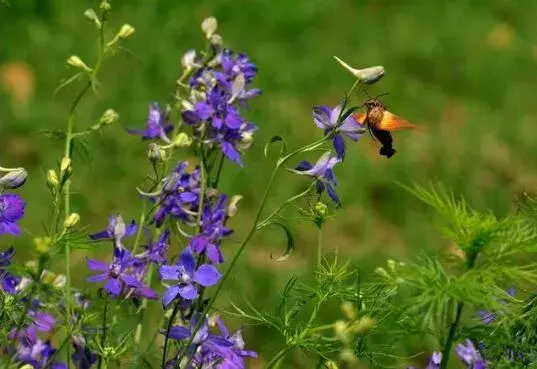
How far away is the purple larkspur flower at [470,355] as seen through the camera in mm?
1291

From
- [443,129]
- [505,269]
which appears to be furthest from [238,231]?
[505,269]

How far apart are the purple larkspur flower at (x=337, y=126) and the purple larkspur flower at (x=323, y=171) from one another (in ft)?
0.11

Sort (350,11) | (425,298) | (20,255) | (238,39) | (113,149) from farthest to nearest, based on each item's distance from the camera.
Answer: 1. (350,11)
2. (238,39)
3. (113,149)
4. (20,255)
5. (425,298)

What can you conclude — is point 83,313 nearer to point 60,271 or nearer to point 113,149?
point 60,271

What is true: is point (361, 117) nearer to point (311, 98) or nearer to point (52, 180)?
point (52, 180)

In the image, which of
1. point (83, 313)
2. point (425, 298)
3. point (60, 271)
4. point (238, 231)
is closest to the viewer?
point (425, 298)

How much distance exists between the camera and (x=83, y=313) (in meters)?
1.29

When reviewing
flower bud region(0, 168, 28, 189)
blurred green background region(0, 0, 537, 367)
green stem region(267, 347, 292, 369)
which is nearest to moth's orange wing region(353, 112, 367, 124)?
green stem region(267, 347, 292, 369)

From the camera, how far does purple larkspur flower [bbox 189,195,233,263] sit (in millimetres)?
1313

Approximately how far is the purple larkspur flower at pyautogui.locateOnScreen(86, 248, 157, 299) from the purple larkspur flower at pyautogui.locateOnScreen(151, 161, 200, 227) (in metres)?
0.08

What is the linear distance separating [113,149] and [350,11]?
129 centimetres

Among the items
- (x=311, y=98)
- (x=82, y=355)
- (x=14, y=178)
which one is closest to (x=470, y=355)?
(x=82, y=355)

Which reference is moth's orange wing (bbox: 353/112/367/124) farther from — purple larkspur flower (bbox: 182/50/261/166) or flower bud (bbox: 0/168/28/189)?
flower bud (bbox: 0/168/28/189)

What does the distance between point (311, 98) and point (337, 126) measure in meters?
2.45
